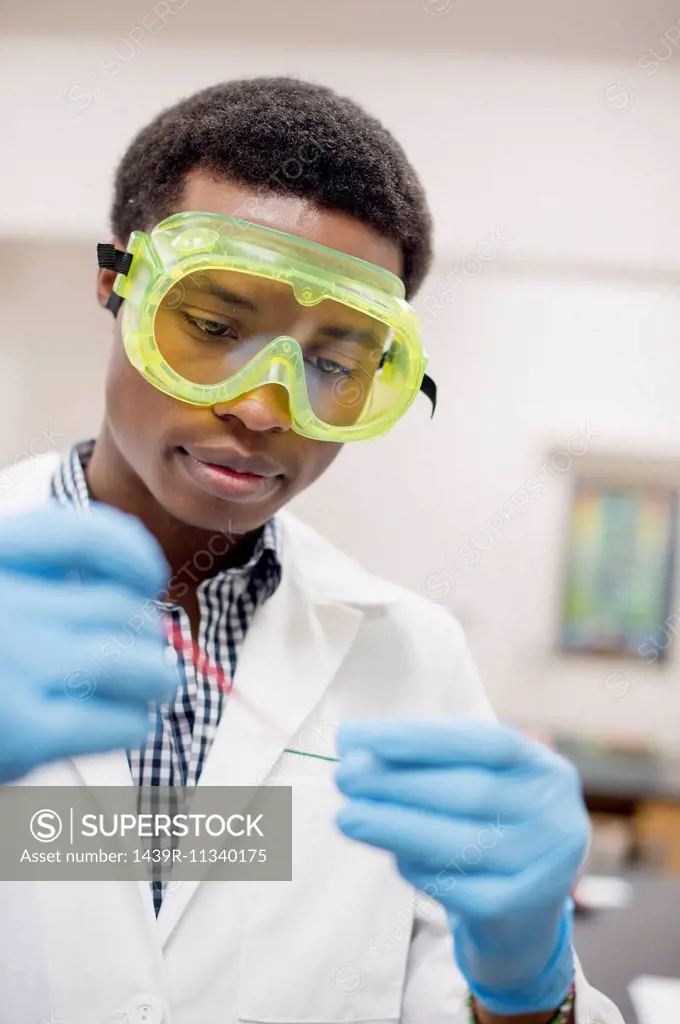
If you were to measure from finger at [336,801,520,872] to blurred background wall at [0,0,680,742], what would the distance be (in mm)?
572

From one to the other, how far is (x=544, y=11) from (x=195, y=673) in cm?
102

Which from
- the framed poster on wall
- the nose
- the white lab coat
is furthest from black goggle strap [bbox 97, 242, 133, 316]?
the framed poster on wall

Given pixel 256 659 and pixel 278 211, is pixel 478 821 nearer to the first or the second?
pixel 256 659

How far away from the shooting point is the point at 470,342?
1.25m

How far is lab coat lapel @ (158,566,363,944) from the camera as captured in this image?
85cm

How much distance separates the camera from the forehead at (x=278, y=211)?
0.80m

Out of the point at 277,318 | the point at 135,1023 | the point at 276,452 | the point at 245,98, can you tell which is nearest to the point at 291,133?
the point at 245,98

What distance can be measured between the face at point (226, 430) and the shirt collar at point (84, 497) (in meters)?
0.11

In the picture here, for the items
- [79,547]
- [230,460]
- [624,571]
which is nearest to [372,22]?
[230,460]

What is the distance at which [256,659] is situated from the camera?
94cm

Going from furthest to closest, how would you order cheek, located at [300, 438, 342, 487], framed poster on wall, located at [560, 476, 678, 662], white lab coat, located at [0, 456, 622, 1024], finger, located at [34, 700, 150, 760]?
framed poster on wall, located at [560, 476, 678, 662] → cheek, located at [300, 438, 342, 487] → white lab coat, located at [0, 456, 622, 1024] → finger, located at [34, 700, 150, 760]

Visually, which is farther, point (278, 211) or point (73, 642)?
point (278, 211)

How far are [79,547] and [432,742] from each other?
352 mm

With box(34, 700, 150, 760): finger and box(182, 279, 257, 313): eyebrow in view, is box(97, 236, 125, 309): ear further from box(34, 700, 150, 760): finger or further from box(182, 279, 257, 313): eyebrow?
box(34, 700, 150, 760): finger
